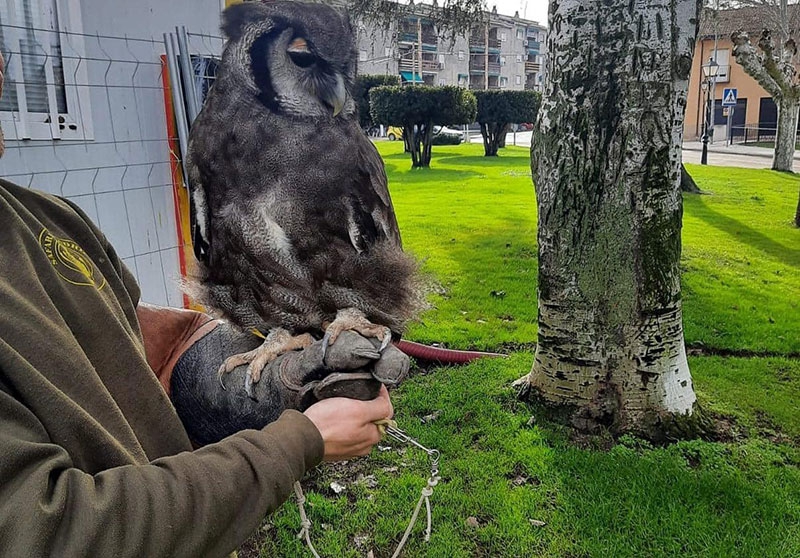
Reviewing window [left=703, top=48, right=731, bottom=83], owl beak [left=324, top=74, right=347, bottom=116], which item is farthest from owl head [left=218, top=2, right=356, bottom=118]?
window [left=703, top=48, right=731, bottom=83]

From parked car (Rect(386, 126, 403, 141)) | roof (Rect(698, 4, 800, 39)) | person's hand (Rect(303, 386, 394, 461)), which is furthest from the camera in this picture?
roof (Rect(698, 4, 800, 39))

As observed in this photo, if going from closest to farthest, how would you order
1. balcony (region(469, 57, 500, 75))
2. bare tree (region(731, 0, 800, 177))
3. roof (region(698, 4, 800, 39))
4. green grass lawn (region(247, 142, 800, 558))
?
green grass lawn (region(247, 142, 800, 558)), bare tree (region(731, 0, 800, 177)), roof (region(698, 4, 800, 39)), balcony (region(469, 57, 500, 75))

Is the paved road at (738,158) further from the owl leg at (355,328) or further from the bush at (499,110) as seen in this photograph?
the owl leg at (355,328)

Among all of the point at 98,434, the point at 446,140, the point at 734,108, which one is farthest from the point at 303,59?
A: the point at 734,108

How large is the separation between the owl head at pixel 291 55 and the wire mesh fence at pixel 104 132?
1830 millimetres

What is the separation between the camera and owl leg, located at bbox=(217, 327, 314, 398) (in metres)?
1.35

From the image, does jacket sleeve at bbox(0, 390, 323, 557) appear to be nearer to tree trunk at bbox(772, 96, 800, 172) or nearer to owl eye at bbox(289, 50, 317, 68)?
owl eye at bbox(289, 50, 317, 68)

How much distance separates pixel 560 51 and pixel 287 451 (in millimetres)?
2678

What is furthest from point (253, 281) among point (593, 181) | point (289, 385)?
point (593, 181)

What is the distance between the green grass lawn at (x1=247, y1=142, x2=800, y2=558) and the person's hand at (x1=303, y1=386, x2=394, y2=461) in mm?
563

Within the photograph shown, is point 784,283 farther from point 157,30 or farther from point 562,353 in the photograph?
point 157,30

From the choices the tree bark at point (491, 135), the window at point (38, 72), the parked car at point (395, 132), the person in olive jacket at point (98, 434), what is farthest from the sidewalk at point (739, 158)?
the person in olive jacket at point (98, 434)

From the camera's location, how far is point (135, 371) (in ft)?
3.60

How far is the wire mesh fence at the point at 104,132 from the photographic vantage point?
3.21 metres
